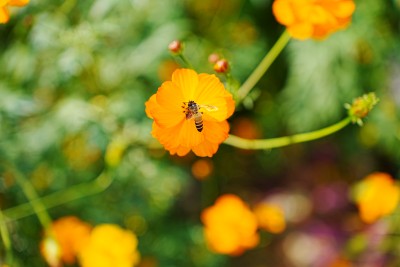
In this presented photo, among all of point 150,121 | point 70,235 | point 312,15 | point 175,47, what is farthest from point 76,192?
point 312,15

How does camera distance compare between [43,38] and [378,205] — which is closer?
[43,38]

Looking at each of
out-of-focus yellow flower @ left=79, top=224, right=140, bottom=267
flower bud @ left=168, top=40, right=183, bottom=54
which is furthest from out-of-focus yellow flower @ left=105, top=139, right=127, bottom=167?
flower bud @ left=168, top=40, right=183, bottom=54

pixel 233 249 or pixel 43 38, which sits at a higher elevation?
pixel 43 38

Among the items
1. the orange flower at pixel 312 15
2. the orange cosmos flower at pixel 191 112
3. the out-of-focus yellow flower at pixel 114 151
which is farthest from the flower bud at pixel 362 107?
the out-of-focus yellow flower at pixel 114 151

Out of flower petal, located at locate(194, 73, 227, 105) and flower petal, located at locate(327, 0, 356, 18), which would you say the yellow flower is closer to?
flower petal, located at locate(194, 73, 227, 105)

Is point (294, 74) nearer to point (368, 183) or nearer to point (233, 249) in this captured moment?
point (368, 183)

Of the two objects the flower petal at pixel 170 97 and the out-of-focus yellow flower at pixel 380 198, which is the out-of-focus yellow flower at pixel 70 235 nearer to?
the flower petal at pixel 170 97

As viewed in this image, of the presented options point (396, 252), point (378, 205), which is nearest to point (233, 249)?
point (378, 205)
